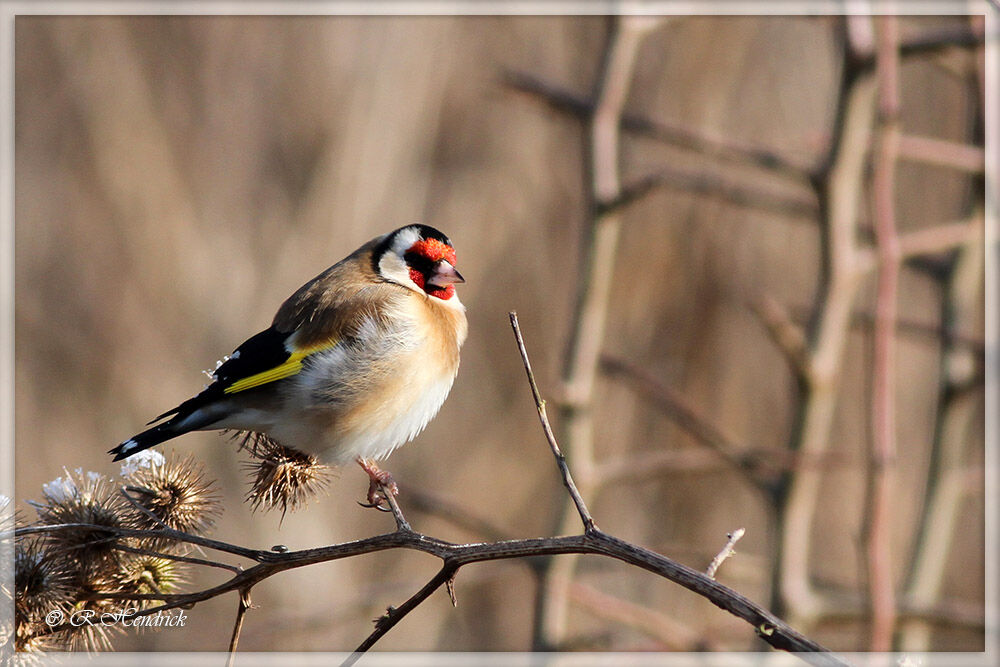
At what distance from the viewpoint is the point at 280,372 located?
2.63 m

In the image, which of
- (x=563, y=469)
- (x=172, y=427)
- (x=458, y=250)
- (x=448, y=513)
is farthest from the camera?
(x=458, y=250)

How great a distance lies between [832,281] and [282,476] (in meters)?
2.64

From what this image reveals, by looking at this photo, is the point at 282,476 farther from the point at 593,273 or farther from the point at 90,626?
the point at 593,273

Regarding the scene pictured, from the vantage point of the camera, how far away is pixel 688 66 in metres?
6.28

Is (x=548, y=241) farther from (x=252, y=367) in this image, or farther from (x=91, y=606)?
(x=91, y=606)

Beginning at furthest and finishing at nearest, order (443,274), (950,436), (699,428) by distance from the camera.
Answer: (950,436), (699,428), (443,274)

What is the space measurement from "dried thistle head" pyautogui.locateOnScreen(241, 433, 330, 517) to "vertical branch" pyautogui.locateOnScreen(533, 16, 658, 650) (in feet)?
5.85

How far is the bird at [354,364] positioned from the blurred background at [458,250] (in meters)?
3.56

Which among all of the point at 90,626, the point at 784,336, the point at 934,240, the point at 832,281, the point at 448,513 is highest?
the point at 934,240

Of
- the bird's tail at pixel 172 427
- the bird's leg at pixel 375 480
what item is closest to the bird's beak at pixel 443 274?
the bird's leg at pixel 375 480

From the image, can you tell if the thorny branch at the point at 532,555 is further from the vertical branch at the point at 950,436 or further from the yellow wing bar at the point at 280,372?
the vertical branch at the point at 950,436

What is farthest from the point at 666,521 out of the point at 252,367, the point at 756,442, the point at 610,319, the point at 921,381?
the point at 252,367

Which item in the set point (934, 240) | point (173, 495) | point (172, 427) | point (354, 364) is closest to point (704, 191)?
point (934, 240)

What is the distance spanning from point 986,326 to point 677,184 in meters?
1.54
